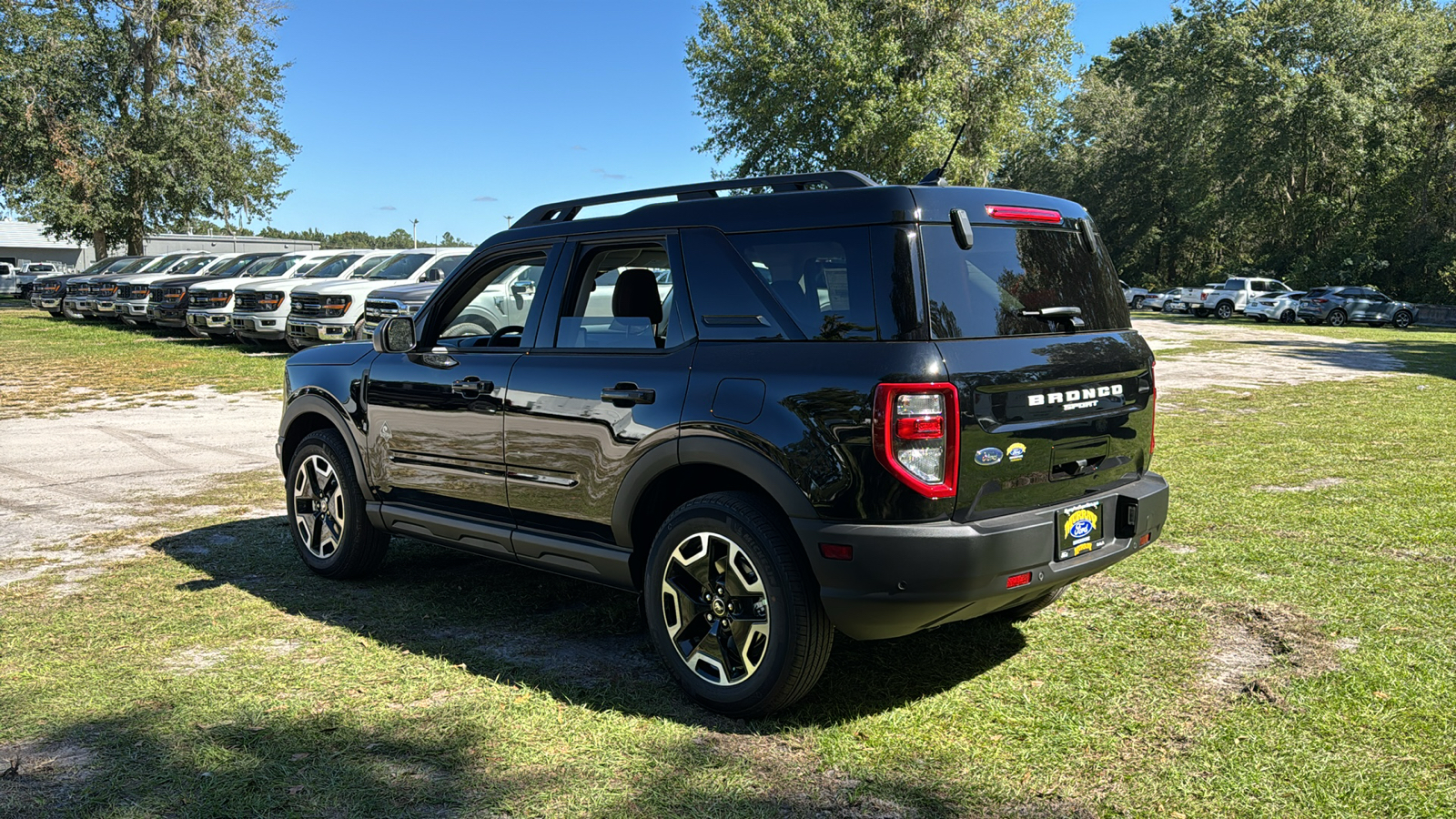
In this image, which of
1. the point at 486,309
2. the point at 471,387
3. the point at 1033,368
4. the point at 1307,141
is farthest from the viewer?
the point at 1307,141

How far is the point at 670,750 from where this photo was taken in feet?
12.0

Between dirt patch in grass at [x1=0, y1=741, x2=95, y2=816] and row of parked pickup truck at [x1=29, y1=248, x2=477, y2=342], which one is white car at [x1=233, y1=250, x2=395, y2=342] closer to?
row of parked pickup truck at [x1=29, y1=248, x2=477, y2=342]

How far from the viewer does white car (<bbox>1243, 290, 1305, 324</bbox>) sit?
127ft

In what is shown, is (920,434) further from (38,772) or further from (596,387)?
(38,772)

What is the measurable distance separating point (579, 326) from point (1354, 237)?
163ft

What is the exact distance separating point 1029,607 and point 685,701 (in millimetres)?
1726

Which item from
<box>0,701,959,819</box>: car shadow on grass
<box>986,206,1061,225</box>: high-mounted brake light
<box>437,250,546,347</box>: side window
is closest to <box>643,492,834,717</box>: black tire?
<box>0,701,959,819</box>: car shadow on grass

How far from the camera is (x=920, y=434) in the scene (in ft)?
11.3

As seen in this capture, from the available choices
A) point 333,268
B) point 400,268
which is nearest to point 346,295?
point 400,268

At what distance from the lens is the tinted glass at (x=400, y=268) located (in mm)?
18953

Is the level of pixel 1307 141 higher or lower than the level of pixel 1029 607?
higher

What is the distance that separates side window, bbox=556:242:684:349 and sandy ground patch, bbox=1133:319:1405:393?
447 inches

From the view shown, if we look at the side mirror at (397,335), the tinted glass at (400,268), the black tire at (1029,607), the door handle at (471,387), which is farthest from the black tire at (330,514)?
the tinted glass at (400,268)

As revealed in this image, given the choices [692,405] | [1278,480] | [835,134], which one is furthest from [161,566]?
[835,134]
